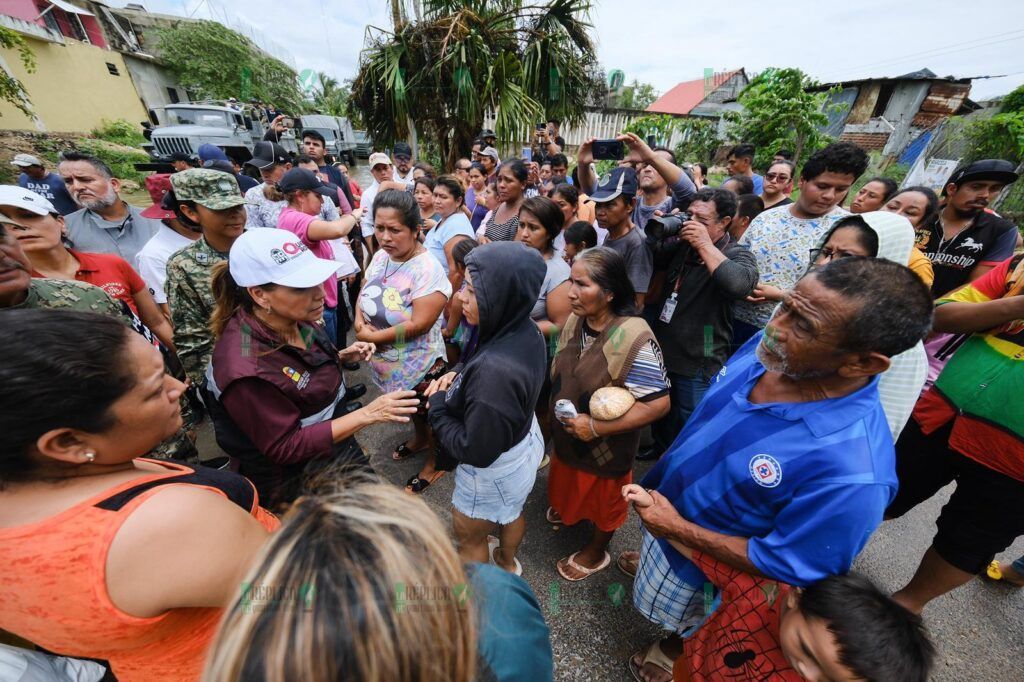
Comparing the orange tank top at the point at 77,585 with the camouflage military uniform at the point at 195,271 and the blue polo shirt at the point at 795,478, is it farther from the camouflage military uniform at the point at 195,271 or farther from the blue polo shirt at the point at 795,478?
the camouflage military uniform at the point at 195,271

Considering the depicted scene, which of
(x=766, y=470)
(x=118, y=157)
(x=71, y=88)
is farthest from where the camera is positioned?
(x=71, y=88)

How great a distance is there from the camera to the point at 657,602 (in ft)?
5.56

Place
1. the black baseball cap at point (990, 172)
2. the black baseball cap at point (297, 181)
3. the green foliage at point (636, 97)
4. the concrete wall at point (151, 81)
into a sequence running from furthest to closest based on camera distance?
the green foliage at point (636, 97)
the concrete wall at point (151, 81)
the black baseball cap at point (297, 181)
the black baseball cap at point (990, 172)

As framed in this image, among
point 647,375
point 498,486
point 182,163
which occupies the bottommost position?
point 498,486

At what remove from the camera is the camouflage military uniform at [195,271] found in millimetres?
2338

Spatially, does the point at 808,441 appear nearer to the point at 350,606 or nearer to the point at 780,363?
the point at 780,363

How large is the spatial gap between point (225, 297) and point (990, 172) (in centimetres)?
511

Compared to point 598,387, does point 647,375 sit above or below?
above

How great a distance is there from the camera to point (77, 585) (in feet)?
2.50

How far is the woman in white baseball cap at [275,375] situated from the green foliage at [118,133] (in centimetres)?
2520

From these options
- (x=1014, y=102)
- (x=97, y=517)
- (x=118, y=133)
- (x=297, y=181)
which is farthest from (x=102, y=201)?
(x=118, y=133)

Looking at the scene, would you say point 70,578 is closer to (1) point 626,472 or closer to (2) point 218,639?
(2) point 218,639

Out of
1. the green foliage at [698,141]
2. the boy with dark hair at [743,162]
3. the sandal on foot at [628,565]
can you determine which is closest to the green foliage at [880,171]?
the green foliage at [698,141]

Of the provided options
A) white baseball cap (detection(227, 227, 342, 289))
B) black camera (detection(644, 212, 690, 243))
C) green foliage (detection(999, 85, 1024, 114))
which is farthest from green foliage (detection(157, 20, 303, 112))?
green foliage (detection(999, 85, 1024, 114))
